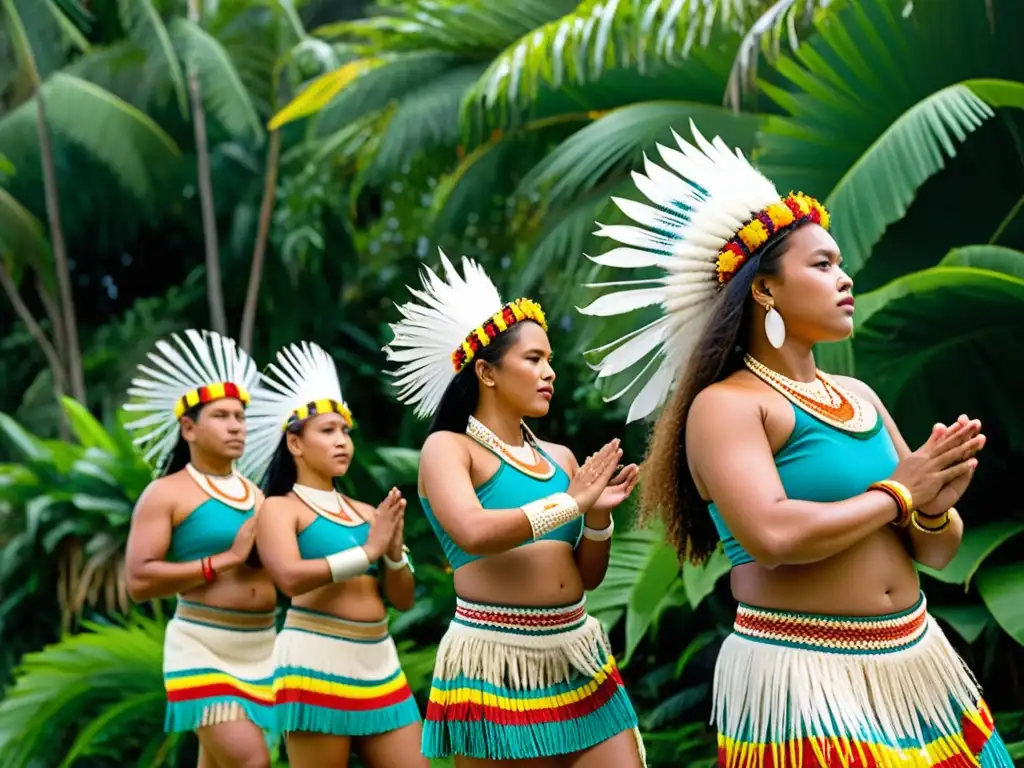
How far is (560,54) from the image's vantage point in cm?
707

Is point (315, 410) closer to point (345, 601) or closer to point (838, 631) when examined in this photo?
point (345, 601)

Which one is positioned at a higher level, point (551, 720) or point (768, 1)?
point (768, 1)

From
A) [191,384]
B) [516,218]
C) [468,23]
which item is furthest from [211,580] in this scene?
[516,218]

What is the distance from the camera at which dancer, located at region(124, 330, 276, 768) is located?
4.94 meters

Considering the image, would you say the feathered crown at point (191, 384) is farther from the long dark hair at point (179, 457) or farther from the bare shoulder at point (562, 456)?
the bare shoulder at point (562, 456)

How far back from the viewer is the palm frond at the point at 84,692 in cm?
743

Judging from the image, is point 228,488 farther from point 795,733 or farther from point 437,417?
point 795,733

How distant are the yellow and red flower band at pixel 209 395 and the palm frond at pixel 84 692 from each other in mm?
2581

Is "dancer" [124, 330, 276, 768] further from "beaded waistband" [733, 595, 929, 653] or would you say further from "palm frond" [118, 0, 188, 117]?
"palm frond" [118, 0, 188, 117]

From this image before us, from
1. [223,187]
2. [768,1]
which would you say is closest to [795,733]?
[768,1]

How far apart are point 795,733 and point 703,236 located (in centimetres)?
108

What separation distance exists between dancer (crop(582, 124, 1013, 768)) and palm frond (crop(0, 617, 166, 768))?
536 centimetres

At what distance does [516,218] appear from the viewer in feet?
35.6

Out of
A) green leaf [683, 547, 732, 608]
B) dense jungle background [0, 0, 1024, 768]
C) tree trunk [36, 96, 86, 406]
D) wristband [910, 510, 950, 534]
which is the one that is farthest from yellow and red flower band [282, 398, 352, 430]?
tree trunk [36, 96, 86, 406]
